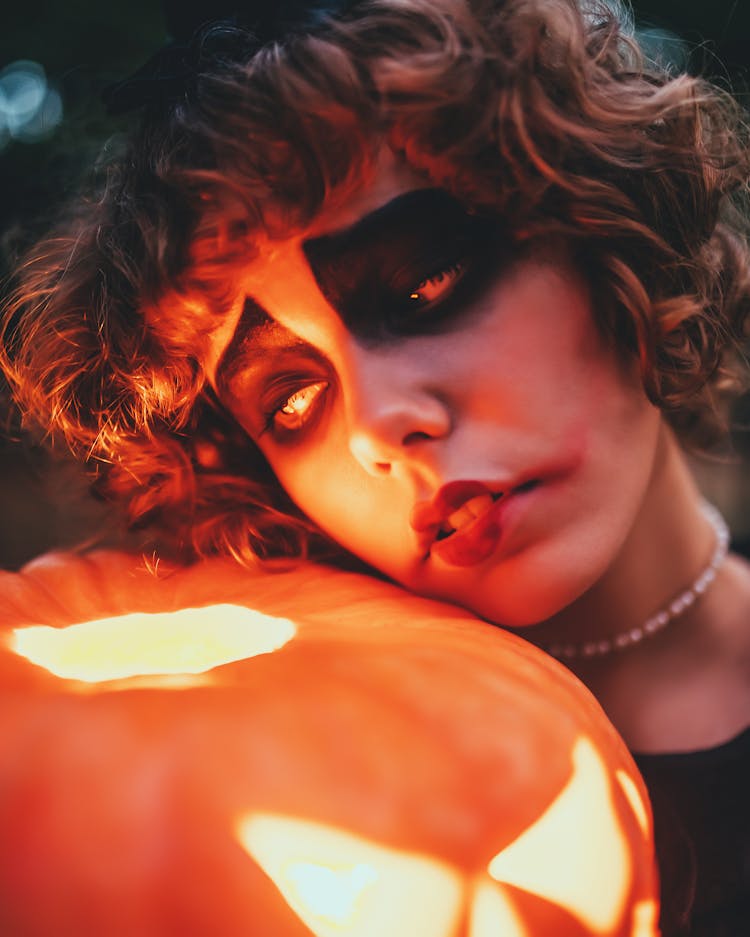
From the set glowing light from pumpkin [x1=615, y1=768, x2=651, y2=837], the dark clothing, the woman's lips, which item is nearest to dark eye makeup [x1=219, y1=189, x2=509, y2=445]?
the woman's lips

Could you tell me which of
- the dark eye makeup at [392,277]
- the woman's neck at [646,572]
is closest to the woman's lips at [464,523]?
the dark eye makeup at [392,277]

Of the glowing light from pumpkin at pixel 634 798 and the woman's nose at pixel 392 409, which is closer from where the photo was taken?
the glowing light from pumpkin at pixel 634 798

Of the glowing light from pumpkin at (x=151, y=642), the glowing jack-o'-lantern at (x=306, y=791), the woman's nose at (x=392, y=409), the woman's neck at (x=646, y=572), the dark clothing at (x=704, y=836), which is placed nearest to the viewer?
the glowing jack-o'-lantern at (x=306, y=791)

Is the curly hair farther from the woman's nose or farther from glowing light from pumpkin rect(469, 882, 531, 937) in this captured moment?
glowing light from pumpkin rect(469, 882, 531, 937)

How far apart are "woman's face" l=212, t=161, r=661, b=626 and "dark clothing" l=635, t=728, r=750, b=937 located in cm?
26

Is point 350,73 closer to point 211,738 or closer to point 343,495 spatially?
point 343,495

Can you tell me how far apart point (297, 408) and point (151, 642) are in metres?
0.28

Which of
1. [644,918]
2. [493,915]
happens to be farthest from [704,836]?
[493,915]

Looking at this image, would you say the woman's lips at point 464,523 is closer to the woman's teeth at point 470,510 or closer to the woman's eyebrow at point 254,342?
the woman's teeth at point 470,510

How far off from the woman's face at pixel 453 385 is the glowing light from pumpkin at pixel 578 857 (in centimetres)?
23

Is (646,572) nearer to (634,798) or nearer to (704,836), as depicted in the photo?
(704,836)

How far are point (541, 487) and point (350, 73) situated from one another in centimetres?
35

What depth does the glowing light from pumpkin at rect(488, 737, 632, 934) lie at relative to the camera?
50 cm

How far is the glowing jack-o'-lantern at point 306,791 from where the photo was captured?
46 centimetres
